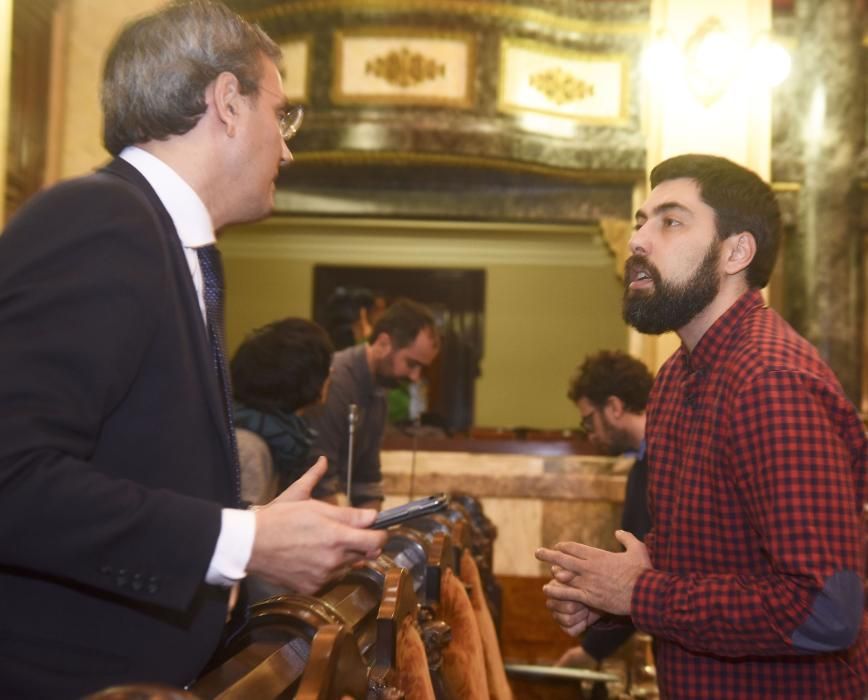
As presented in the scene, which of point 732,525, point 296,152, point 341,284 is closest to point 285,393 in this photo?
point 732,525

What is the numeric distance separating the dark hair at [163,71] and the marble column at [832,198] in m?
5.72

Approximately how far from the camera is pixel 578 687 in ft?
14.5

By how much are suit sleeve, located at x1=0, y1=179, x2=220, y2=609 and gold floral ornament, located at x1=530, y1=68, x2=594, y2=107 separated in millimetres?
5966

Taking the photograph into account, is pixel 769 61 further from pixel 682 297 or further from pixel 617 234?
pixel 682 297

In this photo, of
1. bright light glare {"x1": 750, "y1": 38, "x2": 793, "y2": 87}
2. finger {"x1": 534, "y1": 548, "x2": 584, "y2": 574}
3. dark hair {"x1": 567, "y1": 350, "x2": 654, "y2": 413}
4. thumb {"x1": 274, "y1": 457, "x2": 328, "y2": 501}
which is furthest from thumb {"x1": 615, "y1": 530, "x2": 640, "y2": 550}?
bright light glare {"x1": 750, "y1": 38, "x2": 793, "y2": 87}

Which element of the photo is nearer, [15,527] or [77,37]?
[15,527]

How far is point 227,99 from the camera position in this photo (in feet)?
4.95

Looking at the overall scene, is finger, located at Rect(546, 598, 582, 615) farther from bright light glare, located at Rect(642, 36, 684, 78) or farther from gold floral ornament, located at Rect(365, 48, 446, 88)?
gold floral ornament, located at Rect(365, 48, 446, 88)

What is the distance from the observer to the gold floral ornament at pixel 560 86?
6.89m

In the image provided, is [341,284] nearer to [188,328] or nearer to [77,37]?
[77,37]

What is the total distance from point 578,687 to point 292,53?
449cm

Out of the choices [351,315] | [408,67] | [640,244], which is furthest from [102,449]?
[408,67]

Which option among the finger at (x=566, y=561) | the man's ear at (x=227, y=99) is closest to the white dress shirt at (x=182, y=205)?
the man's ear at (x=227, y=99)

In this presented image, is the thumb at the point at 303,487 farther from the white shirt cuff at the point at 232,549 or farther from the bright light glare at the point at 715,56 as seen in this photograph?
the bright light glare at the point at 715,56
